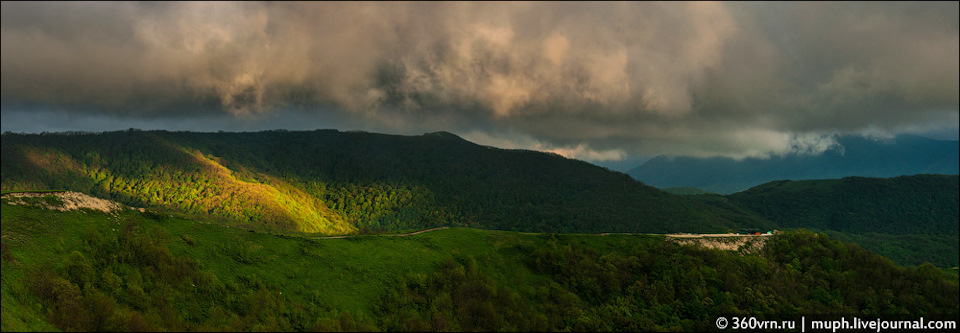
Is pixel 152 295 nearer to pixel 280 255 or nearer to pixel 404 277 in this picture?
pixel 280 255

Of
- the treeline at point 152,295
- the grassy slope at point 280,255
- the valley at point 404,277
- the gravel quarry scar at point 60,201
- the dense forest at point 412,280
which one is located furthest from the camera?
the gravel quarry scar at point 60,201

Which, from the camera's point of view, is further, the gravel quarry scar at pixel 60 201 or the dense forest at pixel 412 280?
the gravel quarry scar at pixel 60 201

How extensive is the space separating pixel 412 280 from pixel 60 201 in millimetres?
43300

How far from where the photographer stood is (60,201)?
1965 inches

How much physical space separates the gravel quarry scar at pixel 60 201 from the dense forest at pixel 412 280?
125 centimetres

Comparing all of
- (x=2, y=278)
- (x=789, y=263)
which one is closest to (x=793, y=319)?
(x=789, y=263)

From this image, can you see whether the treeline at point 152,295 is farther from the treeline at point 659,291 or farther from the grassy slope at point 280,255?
the treeline at point 659,291

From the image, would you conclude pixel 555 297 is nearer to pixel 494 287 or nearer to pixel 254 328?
pixel 494 287

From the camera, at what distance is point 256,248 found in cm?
5969

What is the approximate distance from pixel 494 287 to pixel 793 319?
51518mm

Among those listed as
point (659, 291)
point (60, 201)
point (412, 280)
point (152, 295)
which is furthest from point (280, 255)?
point (659, 291)

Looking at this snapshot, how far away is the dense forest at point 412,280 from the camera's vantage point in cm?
4281

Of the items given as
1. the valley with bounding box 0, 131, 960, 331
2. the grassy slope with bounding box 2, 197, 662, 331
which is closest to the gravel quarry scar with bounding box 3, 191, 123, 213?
the valley with bounding box 0, 131, 960, 331

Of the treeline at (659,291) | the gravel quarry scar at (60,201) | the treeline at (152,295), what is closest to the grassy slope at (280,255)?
the treeline at (152,295)
